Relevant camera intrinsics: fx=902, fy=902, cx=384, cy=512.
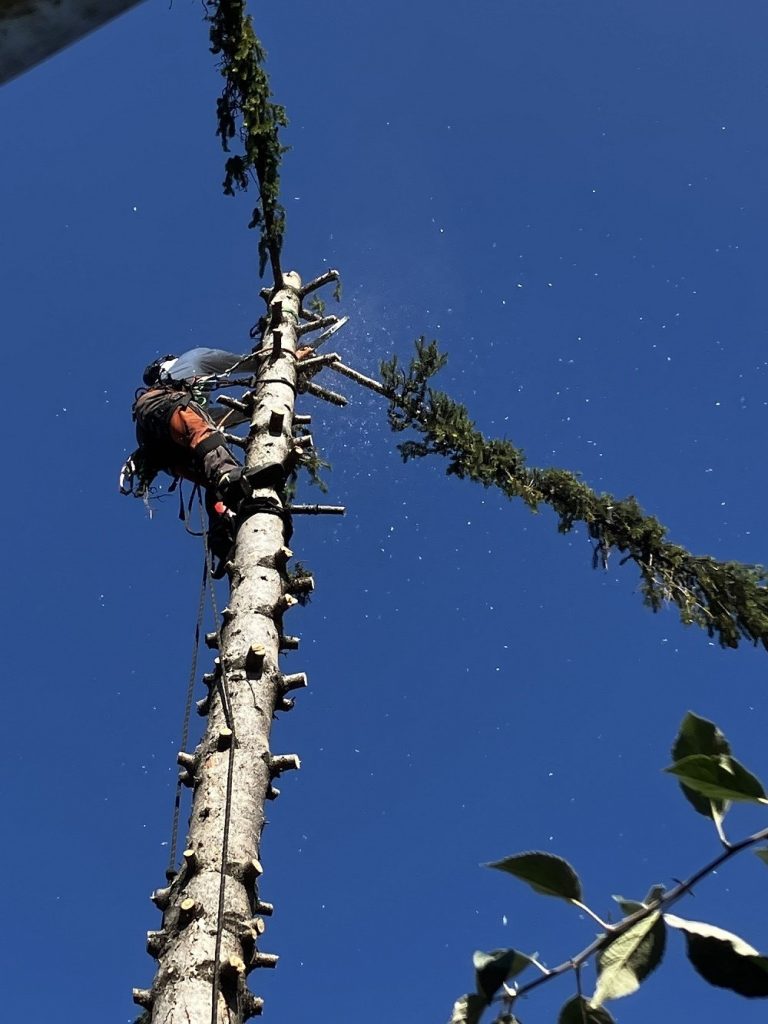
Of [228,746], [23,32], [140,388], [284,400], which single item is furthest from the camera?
[140,388]

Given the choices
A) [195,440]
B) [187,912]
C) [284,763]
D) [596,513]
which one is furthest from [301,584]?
[596,513]

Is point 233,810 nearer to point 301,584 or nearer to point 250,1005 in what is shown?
point 250,1005

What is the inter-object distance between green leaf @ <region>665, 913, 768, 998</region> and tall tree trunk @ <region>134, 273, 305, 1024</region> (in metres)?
2.69

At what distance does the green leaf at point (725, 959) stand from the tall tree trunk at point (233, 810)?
2.69 m

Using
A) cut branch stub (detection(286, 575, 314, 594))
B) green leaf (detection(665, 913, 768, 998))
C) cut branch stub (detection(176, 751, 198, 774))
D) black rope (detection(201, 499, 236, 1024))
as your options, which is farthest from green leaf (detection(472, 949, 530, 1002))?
cut branch stub (detection(286, 575, 314, 594))

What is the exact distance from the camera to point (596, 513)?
27.3ft

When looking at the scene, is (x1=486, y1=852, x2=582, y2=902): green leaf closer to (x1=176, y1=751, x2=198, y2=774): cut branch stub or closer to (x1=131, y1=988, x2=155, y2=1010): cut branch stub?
(x1=131, y1=988, x2=155, y2=1010): cut branch stub

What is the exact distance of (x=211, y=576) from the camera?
5.61 metres

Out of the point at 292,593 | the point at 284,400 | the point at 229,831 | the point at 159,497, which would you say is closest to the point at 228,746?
the point at 229,831

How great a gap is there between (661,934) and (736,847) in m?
0.13

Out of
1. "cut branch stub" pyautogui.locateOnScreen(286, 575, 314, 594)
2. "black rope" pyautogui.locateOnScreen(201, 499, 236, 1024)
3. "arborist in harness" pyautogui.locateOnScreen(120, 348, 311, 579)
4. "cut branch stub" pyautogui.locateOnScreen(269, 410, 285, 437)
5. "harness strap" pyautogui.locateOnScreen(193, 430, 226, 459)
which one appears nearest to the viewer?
"black rope" pyautogui.locateOnScreen(201, 499, 236, 1024)

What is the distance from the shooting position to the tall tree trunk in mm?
3195

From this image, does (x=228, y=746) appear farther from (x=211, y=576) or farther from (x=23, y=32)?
(x=23, y=32)

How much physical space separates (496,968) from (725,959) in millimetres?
209
